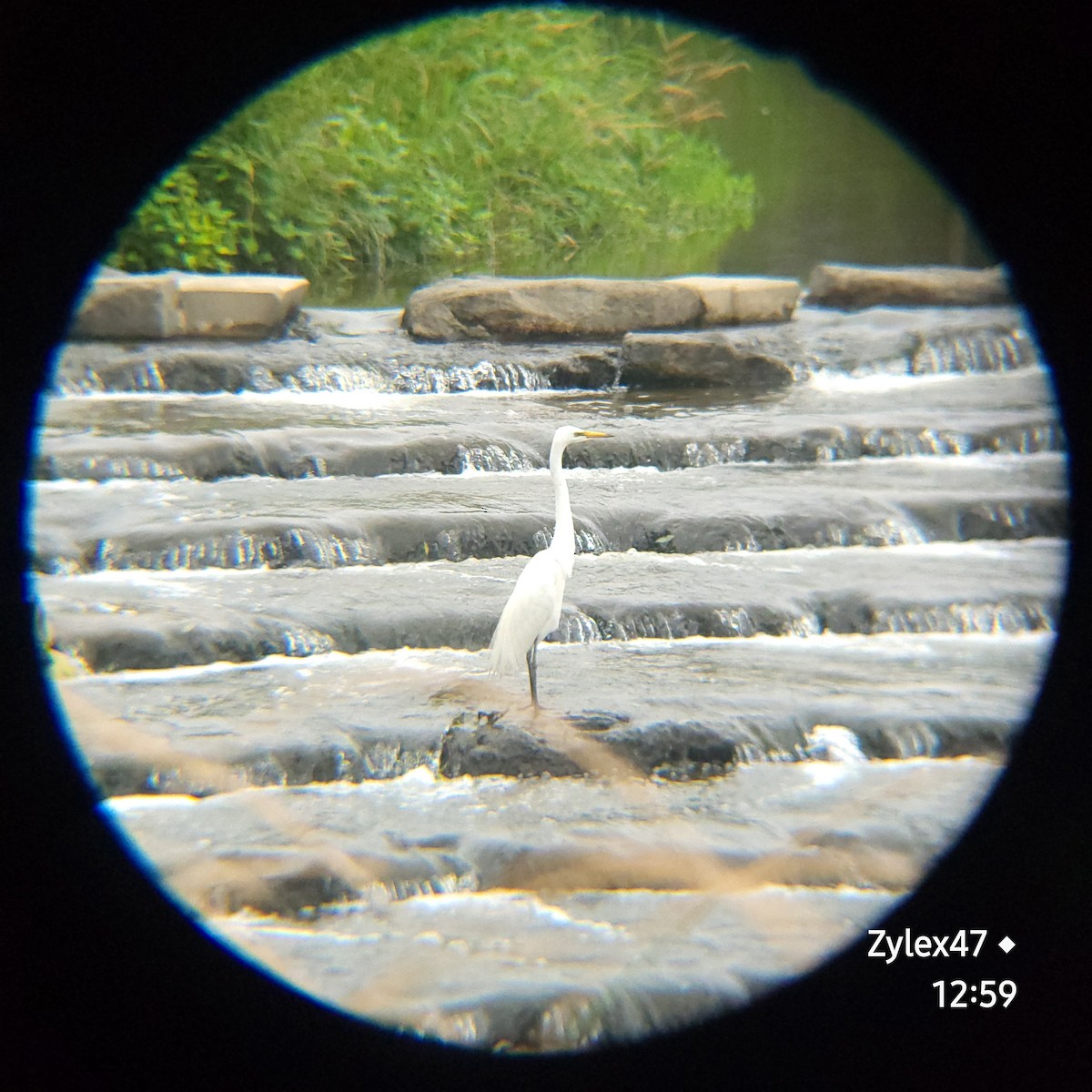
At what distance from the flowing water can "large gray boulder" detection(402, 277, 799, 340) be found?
→ 1140mm

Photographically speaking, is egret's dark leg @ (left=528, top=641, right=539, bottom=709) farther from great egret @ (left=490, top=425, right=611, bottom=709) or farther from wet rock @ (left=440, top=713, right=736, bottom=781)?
wet rock @ (left=440, top=713, right=736, bottom=781)

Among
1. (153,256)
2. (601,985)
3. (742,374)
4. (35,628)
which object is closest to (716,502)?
(742,374)

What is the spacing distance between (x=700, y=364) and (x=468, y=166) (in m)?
6.17

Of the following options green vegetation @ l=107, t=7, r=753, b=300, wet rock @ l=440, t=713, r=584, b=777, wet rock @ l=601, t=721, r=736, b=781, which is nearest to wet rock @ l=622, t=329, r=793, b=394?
green vegetation @ l=107, t=7, r=753, b=300

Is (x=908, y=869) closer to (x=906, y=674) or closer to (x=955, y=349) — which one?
(x=906, y=674)

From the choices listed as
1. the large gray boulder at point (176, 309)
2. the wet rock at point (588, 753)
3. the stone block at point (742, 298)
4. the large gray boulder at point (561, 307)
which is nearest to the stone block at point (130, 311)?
the large gray boulder at point (176, 309)

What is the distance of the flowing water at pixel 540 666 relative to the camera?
2.59 meters

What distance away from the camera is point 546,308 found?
8.82m

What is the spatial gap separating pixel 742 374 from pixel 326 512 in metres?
3.51

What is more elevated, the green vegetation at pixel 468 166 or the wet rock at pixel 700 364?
the green vegetation at pixel 468 166

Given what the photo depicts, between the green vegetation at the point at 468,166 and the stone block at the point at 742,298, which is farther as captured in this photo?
the green vegetation at the point at 468,166

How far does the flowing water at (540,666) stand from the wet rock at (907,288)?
2.02 m

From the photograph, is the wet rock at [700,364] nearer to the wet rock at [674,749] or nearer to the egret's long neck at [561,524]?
the egret's long neck at [561,524]

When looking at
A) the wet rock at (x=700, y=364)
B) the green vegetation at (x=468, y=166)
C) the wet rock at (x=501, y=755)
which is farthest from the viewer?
the green vegetation at (x=468, y=166)
